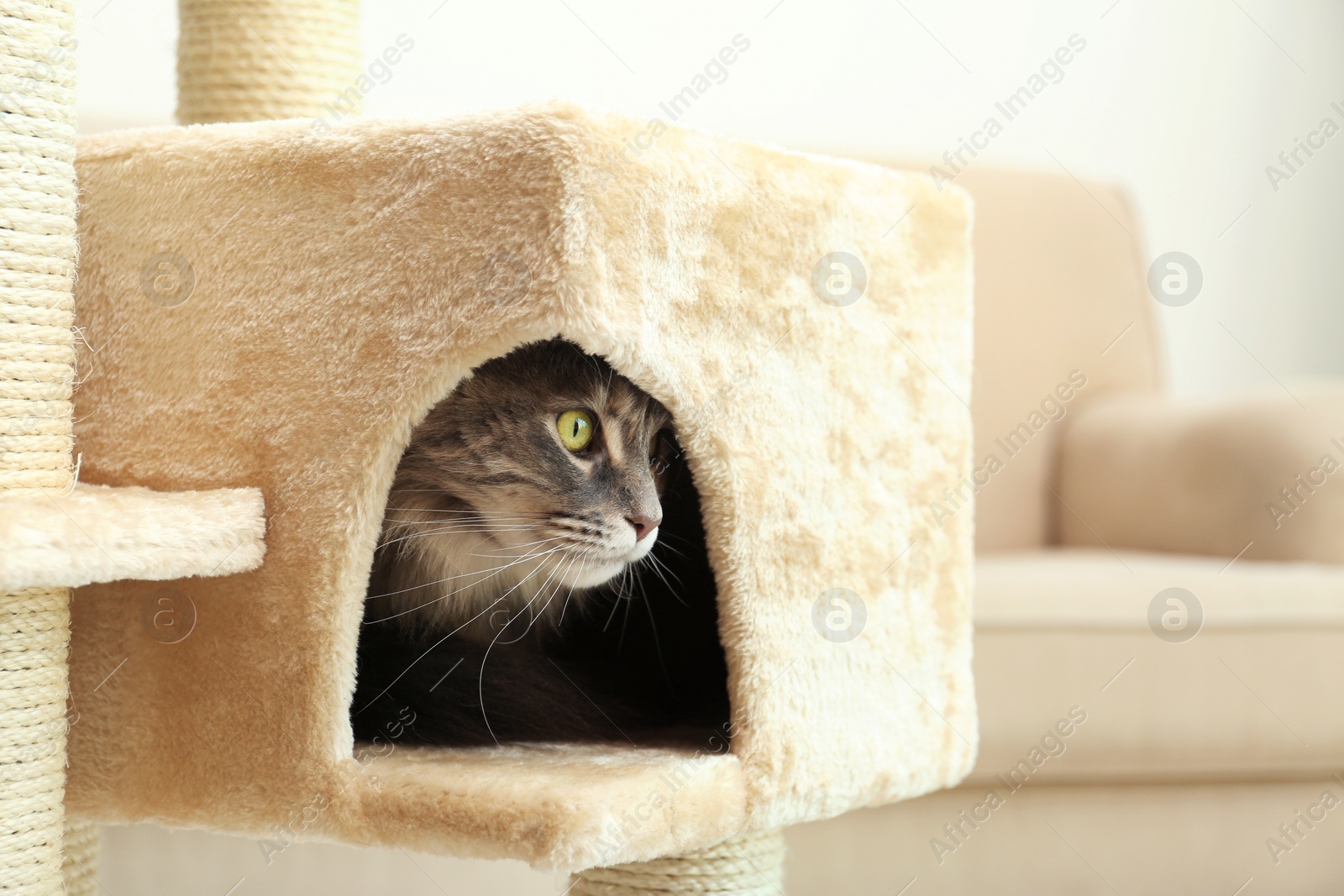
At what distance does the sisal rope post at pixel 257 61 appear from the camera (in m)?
1.29

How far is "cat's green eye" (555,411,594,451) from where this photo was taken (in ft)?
3.55

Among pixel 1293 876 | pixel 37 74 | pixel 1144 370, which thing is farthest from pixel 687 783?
pixel 1144 370

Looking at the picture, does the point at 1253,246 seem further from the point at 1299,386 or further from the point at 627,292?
the point at 627,292

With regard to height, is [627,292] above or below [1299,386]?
below

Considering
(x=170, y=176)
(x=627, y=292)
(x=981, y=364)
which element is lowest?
(x=627, y=292)

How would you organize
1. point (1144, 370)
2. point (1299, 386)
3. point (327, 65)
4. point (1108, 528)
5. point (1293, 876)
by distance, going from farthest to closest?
point (1144, 370), point (1108, 528), point (1299, 386), point (1293, 876), point (327, 65)

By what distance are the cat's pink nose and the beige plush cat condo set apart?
93 mm

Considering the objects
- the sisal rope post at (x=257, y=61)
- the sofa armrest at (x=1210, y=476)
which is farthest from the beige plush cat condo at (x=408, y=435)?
the sofa armrest at (x=1210, y=476)

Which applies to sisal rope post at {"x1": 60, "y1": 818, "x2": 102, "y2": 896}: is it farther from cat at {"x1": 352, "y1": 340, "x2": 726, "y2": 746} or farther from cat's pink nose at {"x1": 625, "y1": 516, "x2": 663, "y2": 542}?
cat's pink nose at {"x1": 625, "y1": 516, "x2": 663, "y2": 542}

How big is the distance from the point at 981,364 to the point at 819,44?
0.90 meters

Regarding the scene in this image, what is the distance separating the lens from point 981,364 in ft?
7.47

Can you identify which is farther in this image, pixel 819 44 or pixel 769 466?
pixel 819 44

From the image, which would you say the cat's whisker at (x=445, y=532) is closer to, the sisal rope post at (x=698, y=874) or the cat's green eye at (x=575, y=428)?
the cat's green eye at (x=575, y=428)

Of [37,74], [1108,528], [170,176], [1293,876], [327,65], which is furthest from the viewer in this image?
[1108,528]
